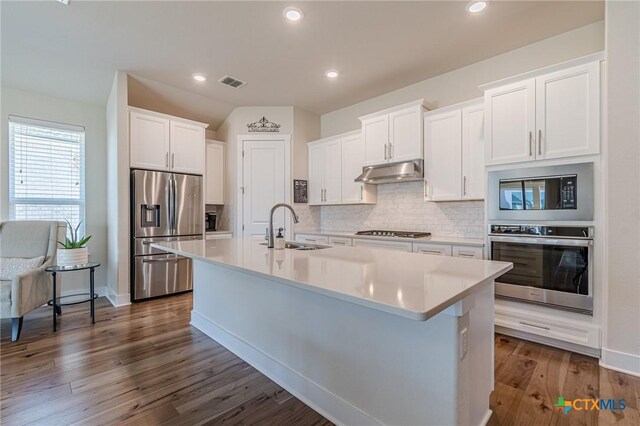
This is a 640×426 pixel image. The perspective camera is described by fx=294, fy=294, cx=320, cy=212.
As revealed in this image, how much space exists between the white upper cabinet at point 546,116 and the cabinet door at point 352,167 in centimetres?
175

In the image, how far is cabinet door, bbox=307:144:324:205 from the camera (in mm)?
4723

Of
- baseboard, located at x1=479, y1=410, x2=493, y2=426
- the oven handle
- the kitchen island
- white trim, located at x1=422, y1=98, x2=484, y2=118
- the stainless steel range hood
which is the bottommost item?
baseboard, located at x1=479, y1=410, x2=493, y2=426

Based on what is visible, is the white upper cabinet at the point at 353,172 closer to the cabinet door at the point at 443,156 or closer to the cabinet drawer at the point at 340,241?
the cabinet drawer at the point at 340,241

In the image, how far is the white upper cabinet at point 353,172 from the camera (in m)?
4.20

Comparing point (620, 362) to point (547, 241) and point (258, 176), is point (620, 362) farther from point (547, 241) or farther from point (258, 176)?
point (258, 176)

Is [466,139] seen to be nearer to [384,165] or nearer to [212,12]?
[384,165]

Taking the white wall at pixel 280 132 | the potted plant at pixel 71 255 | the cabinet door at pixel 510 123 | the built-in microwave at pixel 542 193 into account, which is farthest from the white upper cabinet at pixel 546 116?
the potted plant at pixel 71 255

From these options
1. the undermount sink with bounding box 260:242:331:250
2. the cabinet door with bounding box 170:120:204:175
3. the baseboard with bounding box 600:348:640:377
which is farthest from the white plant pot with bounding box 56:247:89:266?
the baseboard with bounding box 600:348:640:377

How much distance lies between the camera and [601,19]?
2.57m

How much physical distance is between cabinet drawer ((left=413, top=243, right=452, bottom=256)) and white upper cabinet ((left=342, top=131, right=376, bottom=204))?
122cm

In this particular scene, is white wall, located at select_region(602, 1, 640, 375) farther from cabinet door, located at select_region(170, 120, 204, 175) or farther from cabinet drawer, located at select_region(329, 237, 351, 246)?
cabinet door, located at select_region(170, 120, 204, 175)

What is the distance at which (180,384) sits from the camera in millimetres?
1961

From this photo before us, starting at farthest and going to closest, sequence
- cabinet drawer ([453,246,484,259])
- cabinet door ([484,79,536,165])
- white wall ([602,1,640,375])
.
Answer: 1. cabinet drawer ([453,246,484,259])
2. cabinet door ([484,79,536,165])
3. white wall ([602,1,640,375])

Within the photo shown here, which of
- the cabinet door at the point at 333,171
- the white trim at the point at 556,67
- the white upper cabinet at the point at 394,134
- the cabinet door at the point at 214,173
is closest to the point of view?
the white trim at the point at 556,67
